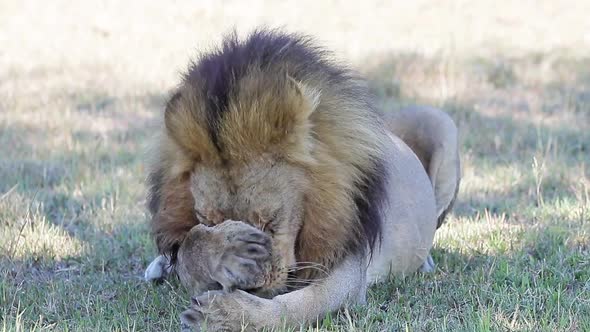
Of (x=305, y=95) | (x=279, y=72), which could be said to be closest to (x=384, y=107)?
(x=279, y=72)

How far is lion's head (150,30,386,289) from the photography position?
3.74m

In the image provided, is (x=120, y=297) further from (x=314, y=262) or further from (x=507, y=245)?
(x=507, y=245)

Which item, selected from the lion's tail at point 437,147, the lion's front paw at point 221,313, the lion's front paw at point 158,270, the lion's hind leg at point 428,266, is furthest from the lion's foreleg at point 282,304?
the lion's tail at point 437,147

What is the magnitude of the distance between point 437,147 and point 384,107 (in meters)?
3.83

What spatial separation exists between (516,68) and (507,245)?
671 centimetres

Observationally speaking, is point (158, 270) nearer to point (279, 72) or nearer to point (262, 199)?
point (262, 199)

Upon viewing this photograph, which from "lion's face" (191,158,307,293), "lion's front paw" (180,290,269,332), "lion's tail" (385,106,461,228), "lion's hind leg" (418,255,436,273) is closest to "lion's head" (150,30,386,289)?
"lion's face" (191,158,307,293)

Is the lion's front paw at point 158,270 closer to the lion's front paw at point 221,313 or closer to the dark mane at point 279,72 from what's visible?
Answer: the dark mane at point 279,72

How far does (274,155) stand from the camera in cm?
377

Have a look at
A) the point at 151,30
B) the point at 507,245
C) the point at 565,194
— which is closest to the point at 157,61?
the point at 151,30

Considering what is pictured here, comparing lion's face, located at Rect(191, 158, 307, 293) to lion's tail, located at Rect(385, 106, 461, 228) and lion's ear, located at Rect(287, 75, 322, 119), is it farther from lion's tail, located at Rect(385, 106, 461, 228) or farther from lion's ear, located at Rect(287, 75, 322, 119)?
lion's tail, located at Rect(385, 106, 461, 228)

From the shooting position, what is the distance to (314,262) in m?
3.95

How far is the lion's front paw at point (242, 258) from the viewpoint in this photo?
145 inches

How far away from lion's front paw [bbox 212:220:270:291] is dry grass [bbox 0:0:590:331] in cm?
45
